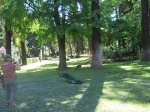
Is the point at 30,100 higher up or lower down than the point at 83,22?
lower down

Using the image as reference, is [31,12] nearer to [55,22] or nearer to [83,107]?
[55,22]

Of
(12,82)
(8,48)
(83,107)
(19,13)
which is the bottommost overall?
(83,107)

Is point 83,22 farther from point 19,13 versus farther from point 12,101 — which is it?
point 12,101

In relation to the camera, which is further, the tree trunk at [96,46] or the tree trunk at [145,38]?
the tree trunk at [145,38]

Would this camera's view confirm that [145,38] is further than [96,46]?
Yes

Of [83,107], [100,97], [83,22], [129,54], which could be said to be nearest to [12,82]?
[83,107]

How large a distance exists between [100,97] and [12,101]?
3.02m

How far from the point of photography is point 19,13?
20.4 m

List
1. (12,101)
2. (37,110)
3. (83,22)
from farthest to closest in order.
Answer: (83,22) < (12,101) < (37,110)

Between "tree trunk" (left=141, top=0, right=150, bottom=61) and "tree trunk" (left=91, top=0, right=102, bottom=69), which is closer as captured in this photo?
"tree trunk" (left=91, top=0, right=102, bottom=69)

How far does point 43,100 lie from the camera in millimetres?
8609

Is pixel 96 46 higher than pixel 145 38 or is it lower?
lower

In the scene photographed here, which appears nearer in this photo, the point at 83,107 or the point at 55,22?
the point at 83,107

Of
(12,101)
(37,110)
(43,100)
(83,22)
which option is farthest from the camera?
(83,22)
